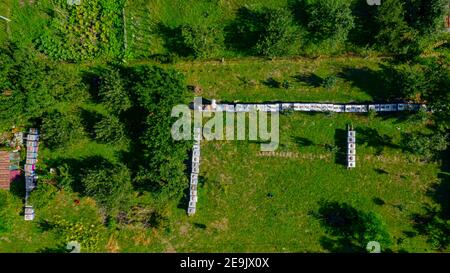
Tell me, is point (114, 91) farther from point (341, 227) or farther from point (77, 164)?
point (341, 227)

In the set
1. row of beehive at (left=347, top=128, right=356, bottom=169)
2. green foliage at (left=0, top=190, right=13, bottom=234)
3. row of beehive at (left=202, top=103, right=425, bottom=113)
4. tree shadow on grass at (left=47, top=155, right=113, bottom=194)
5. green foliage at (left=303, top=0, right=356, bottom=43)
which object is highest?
green foliage at (left=303, top=0, right=356, bottom=43)

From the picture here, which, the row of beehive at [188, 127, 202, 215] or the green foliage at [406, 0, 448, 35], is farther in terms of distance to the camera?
the row of beehive at [188, 127, 202, 215]

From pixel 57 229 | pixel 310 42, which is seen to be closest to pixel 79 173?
pixel 57 229

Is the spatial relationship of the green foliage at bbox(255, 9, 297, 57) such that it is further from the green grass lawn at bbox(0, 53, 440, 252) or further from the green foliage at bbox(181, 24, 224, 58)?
the green foliage at bbox(181, 24, 224, 58)

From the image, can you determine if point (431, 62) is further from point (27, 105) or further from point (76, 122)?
point (27, 105)

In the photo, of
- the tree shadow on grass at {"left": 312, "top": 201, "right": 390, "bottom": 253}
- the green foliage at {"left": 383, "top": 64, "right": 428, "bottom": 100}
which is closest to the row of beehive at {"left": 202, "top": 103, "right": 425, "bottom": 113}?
the green foliage at {"left": 383, "top": 64, "right": 428, "bottom": 100}

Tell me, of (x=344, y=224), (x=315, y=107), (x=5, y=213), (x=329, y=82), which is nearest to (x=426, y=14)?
(x=329, y=82)
